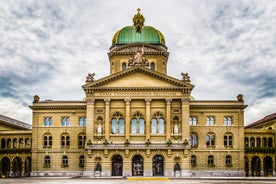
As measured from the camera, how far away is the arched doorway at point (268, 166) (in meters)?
82.7

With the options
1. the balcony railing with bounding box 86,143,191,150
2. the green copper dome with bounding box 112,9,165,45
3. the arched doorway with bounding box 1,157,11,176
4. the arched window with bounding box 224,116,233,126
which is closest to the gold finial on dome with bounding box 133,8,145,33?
the green copper dome with bounding box 112,9,165,45

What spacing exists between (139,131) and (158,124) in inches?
140

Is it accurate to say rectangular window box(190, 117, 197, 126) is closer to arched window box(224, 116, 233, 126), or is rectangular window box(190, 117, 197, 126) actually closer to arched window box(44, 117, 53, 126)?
arched window box(224, 116, 233, 126)

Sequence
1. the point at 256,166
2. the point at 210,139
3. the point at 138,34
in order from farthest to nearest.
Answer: the point at 138,34
the point at 256,166
the point at 210,139

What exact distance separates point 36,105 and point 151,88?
23.1 meters

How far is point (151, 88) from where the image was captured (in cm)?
7475

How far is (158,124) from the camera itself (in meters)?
75.1

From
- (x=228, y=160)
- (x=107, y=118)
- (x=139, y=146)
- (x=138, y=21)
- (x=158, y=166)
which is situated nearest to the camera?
(x=139, y=146)

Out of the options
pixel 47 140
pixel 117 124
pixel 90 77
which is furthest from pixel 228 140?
pixel 47 140

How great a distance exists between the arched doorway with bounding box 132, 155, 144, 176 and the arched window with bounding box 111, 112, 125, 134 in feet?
17.0

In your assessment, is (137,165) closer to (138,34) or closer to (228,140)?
(228,140)

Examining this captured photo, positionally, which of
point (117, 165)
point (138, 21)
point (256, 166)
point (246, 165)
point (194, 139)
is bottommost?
point (256, 166)

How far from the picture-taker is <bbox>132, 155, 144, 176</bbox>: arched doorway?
74.0 meters

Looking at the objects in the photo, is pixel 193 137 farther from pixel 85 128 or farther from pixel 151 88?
pixel 85 128
